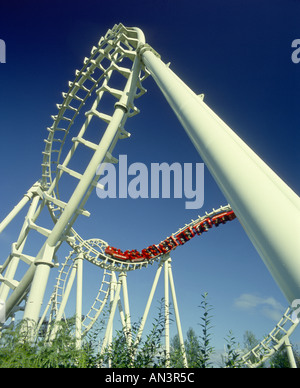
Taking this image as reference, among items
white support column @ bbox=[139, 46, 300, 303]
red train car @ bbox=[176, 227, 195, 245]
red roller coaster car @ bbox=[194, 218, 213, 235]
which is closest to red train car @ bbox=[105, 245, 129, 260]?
red train car @ bbox=[176, 227, 195, 245]

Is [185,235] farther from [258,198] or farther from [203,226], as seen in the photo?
[258,198]

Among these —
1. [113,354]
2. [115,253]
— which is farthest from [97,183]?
[115,253]

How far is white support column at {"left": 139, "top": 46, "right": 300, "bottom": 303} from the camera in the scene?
0.98 metres

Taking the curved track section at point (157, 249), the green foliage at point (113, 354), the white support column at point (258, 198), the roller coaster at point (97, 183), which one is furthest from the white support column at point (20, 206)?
the white support column at point (258, 198)

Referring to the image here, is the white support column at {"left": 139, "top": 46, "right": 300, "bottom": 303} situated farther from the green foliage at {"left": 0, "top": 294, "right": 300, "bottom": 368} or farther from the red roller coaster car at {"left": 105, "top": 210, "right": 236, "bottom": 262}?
the red roller coaster car at {"left": 105, "top": 210, "right": 236, "bottom": 262}

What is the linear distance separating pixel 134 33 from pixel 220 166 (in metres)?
7.80

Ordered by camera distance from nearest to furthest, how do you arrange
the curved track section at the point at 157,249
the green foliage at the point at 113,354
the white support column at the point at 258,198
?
the white support column at the point at 258,198
the green foliage at the point at 113,354
the curved track section at the point at 157,249

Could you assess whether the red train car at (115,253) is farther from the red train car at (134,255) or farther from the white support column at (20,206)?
the white support column at (20,206)

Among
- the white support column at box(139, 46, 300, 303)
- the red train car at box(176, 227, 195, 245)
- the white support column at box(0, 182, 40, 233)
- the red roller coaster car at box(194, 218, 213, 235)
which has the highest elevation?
the red roller coaster car at box(194, 218, 213, 235)

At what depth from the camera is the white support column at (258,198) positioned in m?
0.98

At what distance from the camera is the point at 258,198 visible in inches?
46.7

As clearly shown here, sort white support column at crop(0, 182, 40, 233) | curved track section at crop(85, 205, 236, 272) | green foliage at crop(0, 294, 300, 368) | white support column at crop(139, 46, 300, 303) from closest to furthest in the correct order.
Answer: white support column at crop(139, 46, 300, 303) → green foliage at crop(0, 294, 300, 368) → white support column at crop(0, 182, 40, 233) → curved track section at crop(85, 205, 236, 272)

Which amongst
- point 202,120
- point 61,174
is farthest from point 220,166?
point 61,174

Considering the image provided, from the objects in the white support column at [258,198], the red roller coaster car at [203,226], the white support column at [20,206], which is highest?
the red roller coaster car at [203,226]
